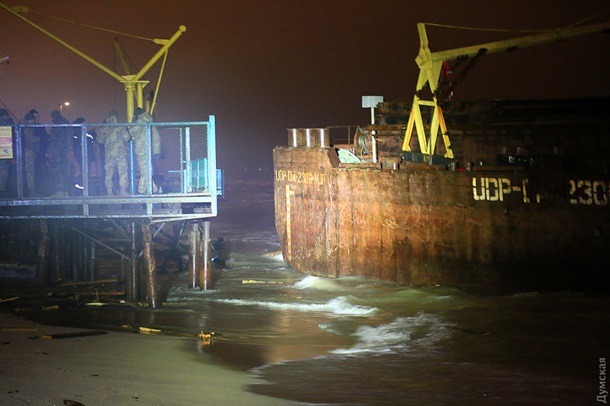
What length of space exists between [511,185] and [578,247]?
1.82m

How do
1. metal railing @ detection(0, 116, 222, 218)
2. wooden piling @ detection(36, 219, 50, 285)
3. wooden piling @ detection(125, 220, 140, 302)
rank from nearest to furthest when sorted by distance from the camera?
metal railing @ detection(0, 116, 222, 218) < wooden piling @ detection(125, 220, 140, 302) < wooden piling @ detection(36, 219, 50, 285)

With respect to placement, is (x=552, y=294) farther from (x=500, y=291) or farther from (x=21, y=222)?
(x=21, y=222)

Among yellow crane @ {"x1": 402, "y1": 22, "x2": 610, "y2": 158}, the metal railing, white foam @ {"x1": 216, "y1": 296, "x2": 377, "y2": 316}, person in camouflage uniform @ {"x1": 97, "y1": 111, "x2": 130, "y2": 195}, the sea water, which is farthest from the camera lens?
yellow crane @ {"x1": 402, "y1": 22, "x2": 610, "y2": 158}

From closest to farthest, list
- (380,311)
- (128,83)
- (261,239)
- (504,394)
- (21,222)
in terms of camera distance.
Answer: (504,394) < (380,311) < (21,222) < (128,83) < (261,239)

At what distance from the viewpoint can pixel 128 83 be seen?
2233cm

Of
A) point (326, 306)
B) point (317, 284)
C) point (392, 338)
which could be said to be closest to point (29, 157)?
point (317, 284)

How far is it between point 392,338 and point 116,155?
23.8 ft

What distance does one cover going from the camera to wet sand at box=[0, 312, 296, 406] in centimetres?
1009

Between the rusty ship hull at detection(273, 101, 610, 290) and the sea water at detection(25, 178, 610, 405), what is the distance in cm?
58

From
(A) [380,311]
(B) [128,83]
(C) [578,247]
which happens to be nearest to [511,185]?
(C) [578,247]

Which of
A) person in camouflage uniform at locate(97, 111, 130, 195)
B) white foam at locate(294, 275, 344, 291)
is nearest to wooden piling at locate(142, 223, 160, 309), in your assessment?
person in camouflage uniform at locate(97, 111, 130, 195)

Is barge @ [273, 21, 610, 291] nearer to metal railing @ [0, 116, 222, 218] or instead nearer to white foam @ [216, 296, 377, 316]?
white foam @ [216, 296, 377, 316]

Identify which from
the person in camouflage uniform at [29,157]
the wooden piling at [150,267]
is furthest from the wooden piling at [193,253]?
the person in camouflage uniform at [29,157]

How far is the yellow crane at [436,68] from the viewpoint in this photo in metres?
19.4
